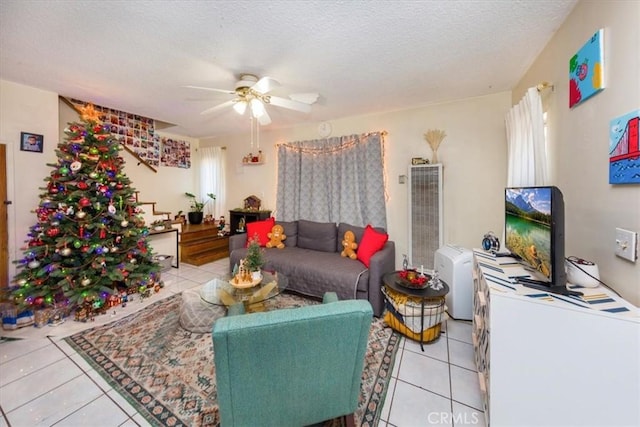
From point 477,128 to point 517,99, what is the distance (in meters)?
0.47

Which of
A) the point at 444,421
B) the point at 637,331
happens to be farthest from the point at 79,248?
the point at 637,331

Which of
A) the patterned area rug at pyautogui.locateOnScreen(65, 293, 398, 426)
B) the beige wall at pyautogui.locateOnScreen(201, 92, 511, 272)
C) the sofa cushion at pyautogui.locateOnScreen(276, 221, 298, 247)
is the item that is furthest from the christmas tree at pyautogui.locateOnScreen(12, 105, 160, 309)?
the beige wall at pyautogui.locateOnScreen(201, 92, 511, 272)

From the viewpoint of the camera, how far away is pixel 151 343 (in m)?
2.09

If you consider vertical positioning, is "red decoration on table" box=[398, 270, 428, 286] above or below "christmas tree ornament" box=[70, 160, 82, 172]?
below

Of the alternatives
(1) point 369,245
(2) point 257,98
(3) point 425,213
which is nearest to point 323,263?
(1) point 369,245

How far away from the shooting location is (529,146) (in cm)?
187

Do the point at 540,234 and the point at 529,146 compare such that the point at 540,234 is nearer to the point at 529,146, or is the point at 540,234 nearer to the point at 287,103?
the point at 529,146

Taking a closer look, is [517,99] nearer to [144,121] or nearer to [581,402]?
[581,402]

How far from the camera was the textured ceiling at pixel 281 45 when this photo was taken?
1.55 meters

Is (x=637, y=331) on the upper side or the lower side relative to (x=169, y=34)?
lower

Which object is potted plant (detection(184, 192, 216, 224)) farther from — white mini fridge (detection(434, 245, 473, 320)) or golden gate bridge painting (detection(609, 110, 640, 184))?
golden gate bridge painting (detection(609, 110, 640, 184))

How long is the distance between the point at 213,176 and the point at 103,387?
4.21 metres

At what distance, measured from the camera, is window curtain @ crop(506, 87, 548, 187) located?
5.86 ft

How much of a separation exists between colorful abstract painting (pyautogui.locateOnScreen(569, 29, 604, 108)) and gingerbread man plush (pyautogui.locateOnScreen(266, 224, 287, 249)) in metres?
3.22
